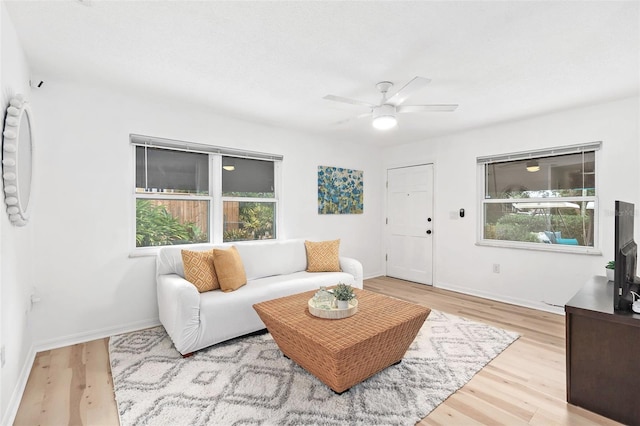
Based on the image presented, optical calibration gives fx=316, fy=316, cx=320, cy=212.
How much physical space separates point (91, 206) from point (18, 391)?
1.51 m

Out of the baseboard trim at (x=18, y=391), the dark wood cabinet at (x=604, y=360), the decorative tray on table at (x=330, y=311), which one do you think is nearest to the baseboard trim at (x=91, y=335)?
the baseboard trim at (x=18, y=391)

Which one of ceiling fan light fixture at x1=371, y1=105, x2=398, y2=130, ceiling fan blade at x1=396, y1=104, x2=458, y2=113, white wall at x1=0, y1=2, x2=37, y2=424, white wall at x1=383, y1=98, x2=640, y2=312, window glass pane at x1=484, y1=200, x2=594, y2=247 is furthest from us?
window glass pane at x1=484, y1=200, x2=594, y2=247

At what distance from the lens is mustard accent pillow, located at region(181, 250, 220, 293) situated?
2.91 metres

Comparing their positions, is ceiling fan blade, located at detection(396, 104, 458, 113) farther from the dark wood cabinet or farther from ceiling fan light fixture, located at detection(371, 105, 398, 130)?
the dark wood cabinet

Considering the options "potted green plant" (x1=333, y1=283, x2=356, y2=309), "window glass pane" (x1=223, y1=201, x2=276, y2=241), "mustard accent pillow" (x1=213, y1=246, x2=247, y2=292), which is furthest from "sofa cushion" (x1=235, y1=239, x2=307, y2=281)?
"potted green plant" (x1=333, y1=283, x2=356, y2=309)

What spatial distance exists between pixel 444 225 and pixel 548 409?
2994 millimetres

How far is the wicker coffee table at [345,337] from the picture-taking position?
6.15ft

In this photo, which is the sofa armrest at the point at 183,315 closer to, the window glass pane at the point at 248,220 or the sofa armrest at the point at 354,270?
the window glass pane at the point at 248,220

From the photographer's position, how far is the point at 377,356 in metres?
2.09

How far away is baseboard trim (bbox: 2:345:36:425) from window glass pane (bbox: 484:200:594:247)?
15.9 ft

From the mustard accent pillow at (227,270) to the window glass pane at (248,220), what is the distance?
81cm

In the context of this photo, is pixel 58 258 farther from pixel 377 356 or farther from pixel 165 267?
pixel 377 356

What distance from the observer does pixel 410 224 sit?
5.14 metres

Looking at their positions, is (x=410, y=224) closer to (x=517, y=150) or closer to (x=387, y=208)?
(x=387, y=208)
